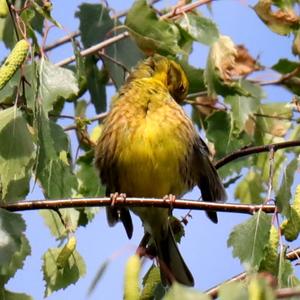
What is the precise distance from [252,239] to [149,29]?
1.29 meters

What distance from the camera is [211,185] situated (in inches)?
167

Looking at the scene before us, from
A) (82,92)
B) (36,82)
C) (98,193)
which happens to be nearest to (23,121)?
(36,82)

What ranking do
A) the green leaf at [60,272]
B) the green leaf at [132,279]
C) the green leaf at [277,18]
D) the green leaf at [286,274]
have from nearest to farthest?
the green leaf at [132,279], the green leaf at [286,274], the green leaf at [60,272], the green leaf at [277,18]

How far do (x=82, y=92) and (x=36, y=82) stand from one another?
70.0 inches

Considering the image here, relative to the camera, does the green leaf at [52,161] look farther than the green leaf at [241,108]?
No

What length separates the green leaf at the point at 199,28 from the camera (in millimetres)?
4035

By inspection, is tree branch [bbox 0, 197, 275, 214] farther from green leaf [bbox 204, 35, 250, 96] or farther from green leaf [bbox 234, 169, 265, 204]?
green leaf [bbox 234, 169, 265, 204]

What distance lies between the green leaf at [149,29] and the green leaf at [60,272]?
0.91 m

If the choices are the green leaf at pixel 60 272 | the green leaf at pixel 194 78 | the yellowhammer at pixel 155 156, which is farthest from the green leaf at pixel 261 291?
the green leaf at pixel 194 78

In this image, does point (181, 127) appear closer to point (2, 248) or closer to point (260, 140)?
point (260, 140)

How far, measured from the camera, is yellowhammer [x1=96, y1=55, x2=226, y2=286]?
4.07 meters

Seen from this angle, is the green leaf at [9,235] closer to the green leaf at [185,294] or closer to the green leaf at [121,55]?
the green leaf at [185,294]

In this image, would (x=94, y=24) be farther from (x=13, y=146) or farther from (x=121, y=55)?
(x=13, y=146)

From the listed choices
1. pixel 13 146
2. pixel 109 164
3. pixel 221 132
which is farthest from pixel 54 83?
pixel 221 132
